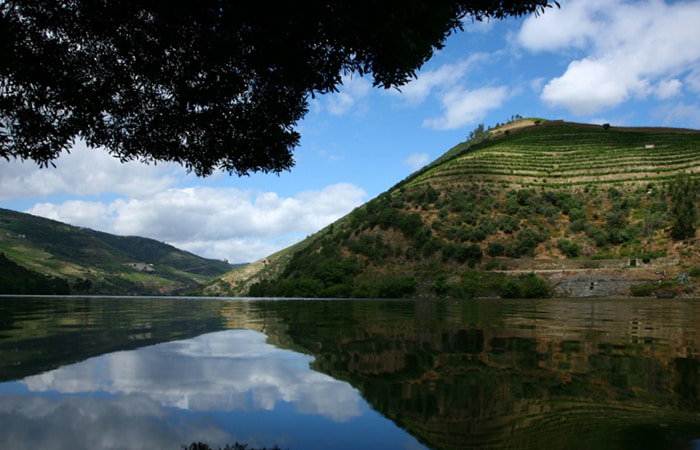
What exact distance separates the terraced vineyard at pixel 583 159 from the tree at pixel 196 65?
8063cm

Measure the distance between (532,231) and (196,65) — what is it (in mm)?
66763

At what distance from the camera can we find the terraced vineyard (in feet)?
261

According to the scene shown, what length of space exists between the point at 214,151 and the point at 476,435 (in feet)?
19.4

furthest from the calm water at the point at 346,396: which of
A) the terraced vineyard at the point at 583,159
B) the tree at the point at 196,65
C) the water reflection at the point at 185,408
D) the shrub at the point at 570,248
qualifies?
the terraced vineyard at the point at 583,159

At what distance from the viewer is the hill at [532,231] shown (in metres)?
53.3

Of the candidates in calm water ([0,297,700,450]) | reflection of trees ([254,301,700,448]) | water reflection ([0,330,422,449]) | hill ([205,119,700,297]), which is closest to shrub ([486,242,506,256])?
hill ([205,119,700,297])

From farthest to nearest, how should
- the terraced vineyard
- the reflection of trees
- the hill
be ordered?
1. the terraced vineyard
2. the hill
3. the reflection of trees

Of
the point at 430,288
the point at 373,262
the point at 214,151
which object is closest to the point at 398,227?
the point at 373,262

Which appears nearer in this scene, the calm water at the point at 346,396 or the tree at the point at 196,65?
the calm water at the point at 346,396

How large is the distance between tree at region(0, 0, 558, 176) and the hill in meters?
50.3

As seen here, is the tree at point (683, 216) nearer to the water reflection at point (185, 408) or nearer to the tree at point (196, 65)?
the tree at point (196, 65)

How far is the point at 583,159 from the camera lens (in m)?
90.8

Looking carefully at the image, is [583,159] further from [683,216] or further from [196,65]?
[196,65]

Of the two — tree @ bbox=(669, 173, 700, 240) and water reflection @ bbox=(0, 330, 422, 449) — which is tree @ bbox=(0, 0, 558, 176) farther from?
tree @ bbox=(669, 173, 700, 240)
